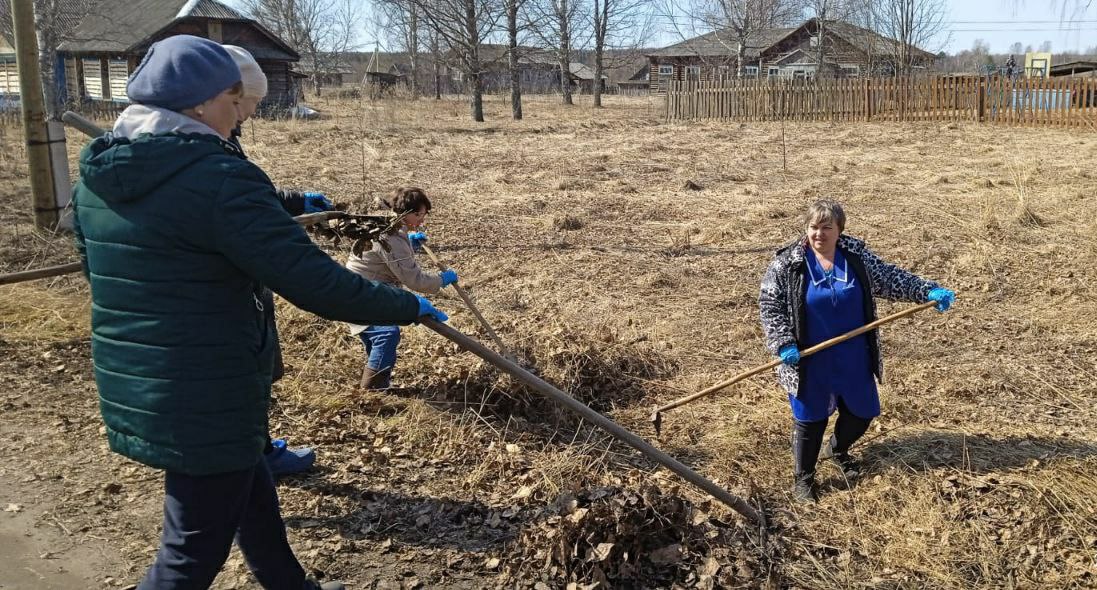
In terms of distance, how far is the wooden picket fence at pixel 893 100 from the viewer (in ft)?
63.6

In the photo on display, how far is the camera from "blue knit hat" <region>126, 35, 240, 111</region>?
6.68 ft

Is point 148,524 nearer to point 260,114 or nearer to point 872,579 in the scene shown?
point 872,579

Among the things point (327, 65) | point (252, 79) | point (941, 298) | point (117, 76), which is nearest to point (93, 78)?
point (117, 76)

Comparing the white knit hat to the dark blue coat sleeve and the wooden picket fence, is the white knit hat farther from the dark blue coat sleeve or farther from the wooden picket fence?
the wooden picket fence

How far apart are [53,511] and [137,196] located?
2.03m

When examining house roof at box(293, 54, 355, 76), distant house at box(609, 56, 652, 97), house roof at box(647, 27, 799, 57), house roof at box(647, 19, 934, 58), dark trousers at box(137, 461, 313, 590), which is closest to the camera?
dark trousers at box(137, 461, 313, 590)

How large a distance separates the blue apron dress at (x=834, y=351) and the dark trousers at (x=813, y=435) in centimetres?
4

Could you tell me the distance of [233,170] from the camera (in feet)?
6.48

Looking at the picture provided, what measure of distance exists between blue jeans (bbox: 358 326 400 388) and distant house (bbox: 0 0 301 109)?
2767 centimetres

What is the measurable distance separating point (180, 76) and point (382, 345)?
266 cm

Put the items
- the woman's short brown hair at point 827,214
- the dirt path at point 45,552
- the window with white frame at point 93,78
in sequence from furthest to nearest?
1. the window with white frame at point 93,78
2. the woman's short brown hair at point 827,214
3. the dirt path at point 45,552

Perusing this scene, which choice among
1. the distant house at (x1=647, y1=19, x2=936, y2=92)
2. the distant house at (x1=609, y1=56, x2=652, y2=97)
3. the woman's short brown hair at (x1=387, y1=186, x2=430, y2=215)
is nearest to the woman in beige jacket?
the woman's short brown hair at (x1=387, y1=186, x2=430, y2=215)

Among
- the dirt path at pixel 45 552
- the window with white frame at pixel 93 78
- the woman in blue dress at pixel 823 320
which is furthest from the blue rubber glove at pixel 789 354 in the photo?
the window with white frame at pixel 93 78

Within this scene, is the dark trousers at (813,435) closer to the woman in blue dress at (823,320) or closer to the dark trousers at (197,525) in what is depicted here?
the woman in blue dress at (823,320)
